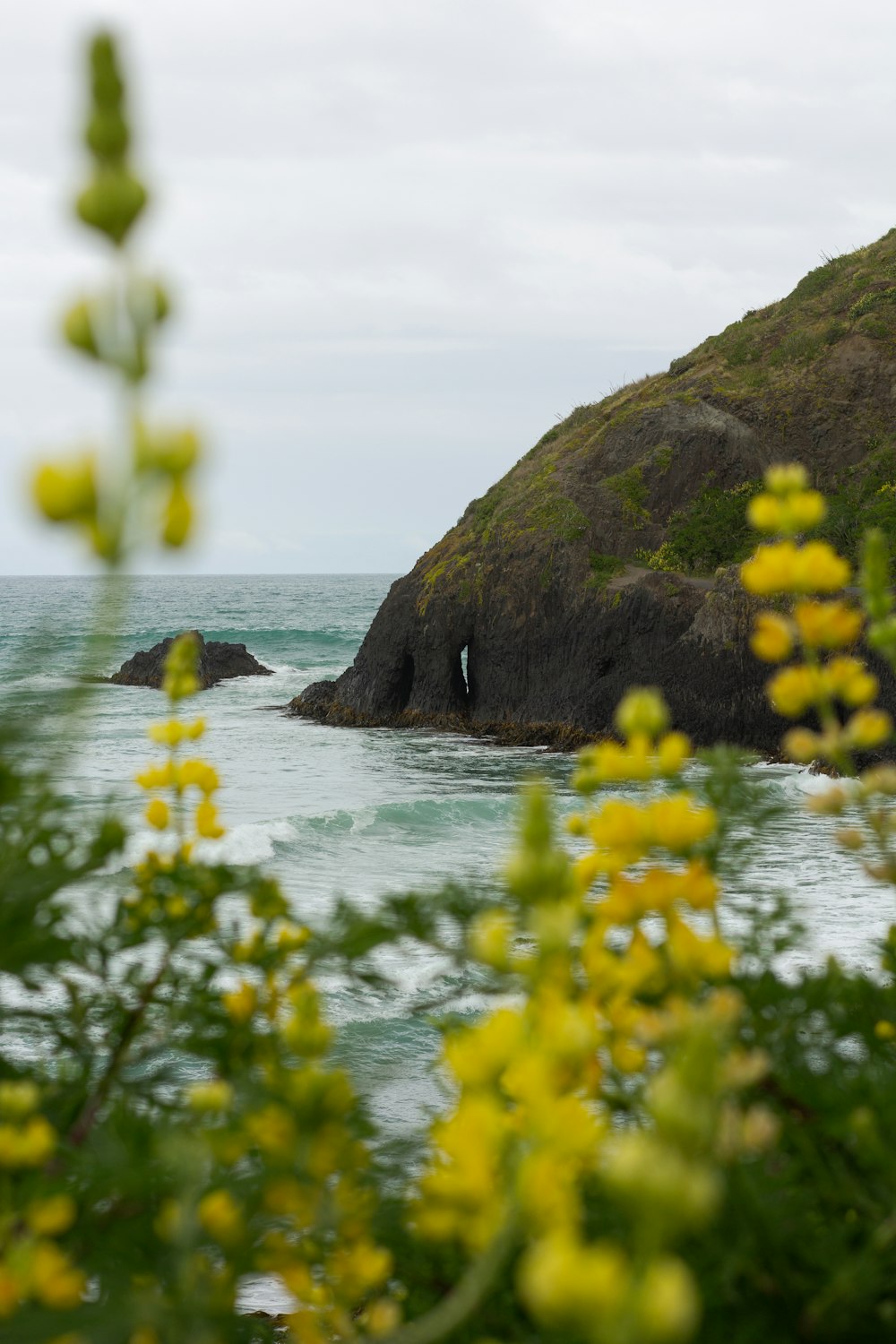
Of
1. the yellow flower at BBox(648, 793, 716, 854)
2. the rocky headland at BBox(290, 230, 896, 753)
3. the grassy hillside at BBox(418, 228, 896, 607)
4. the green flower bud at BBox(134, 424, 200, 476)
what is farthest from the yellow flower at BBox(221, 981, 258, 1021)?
the grassy hillside at BBox(418, 228, 896, 607)

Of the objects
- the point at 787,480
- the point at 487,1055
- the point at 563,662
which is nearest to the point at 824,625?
the point at 787,480

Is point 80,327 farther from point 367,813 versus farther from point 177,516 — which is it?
point 367,813

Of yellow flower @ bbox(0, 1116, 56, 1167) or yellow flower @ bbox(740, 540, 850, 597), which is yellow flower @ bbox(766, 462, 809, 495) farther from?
yellow flower @ bbox(0, 1116, 56, 1167)

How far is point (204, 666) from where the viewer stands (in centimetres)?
4100

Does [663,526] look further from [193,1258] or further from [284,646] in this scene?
[284,646]

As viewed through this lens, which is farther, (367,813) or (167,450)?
(367,813)

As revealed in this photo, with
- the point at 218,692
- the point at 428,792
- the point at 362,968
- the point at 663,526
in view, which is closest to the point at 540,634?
the point at 663,526

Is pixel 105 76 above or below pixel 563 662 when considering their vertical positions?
above

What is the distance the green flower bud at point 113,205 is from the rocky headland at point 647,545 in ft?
64.4

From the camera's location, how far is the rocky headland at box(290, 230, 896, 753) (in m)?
23.1

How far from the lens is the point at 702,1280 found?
3.55 ft

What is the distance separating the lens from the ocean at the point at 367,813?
161 centimetres

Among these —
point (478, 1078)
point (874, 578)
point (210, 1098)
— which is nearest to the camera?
point (478, 1078)

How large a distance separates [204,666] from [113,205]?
4097cm
